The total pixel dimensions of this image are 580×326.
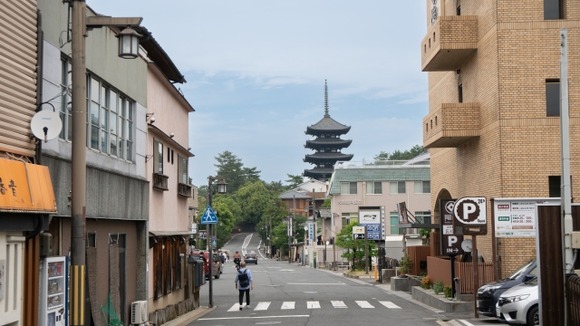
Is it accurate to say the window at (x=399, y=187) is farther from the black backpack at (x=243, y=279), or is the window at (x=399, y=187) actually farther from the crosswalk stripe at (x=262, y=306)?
the black backpack at (x=243, y=279)

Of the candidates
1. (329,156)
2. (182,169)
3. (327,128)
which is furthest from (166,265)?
(329,156)

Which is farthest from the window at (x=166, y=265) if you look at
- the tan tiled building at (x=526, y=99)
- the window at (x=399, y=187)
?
the window at (x=399, y=187)

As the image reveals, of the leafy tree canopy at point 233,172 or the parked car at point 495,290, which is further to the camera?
the leafy tree canopy at point 233,172

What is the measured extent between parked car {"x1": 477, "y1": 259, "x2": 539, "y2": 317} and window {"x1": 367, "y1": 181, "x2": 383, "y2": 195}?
67473 millimetres

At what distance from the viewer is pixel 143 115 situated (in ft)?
76.4

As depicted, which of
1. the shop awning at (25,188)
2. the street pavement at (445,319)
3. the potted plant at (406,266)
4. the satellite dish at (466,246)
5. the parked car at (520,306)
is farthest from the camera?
the potted plant at (406,266)

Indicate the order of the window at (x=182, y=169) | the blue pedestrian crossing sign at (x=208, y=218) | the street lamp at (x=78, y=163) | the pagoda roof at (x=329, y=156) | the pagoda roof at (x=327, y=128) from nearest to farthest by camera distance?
1. the street lamp at (x=78, y=163)
2. the window at (x=182, y=169)
3. the blue pedestrian crossing sign at (x=208, y=218)
4. the pagoda roof at (x=327, y=128)
5. the pagoda roof at (x=329, y=156)

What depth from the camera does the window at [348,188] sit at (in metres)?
91.2

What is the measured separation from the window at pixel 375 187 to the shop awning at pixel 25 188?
76417mm

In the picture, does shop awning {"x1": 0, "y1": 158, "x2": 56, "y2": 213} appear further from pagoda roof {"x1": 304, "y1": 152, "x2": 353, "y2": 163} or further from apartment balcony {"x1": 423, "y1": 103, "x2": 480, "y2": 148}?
pagoda roof {"x1": 304, "y1": 152, "x2": 353, "y2": 163}

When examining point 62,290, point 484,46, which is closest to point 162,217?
point 62,290

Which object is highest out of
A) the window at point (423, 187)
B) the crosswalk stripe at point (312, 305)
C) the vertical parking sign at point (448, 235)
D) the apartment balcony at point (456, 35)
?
the apartment balcony at point (456, 35)

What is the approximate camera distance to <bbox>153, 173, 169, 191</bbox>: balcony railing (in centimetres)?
2478

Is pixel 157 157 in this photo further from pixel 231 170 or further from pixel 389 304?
pixel 231 170
